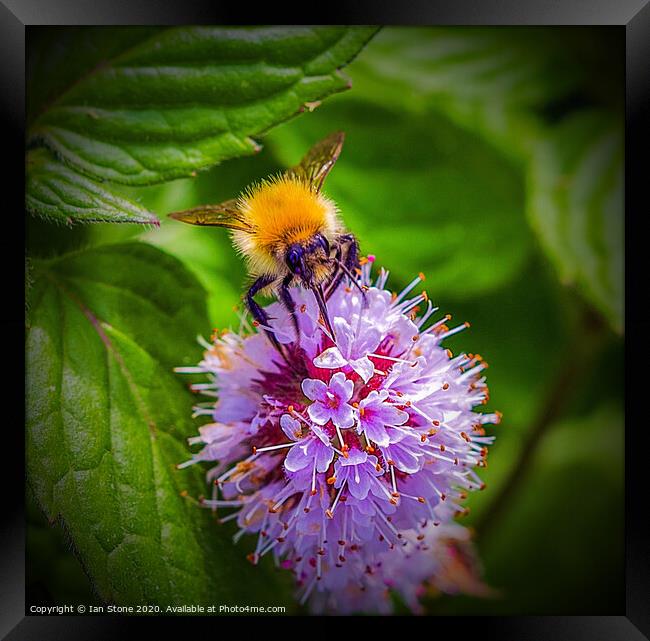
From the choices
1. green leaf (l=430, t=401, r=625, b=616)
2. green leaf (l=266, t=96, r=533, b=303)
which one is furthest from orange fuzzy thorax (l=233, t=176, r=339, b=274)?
green leaf (l=430, t=401, r=625, b=616)

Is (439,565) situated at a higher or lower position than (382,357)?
lower

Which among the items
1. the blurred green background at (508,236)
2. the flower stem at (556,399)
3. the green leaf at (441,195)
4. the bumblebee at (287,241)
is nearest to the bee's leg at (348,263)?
the bumblebee at (287,241)

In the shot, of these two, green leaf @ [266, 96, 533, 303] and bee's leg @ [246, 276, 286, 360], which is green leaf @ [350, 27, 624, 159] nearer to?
green leaf @ [266, 96, 533, 303]

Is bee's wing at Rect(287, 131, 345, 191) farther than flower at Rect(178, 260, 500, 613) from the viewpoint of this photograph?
Yes

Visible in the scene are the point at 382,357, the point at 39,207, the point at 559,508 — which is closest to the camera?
the point at 382,357
